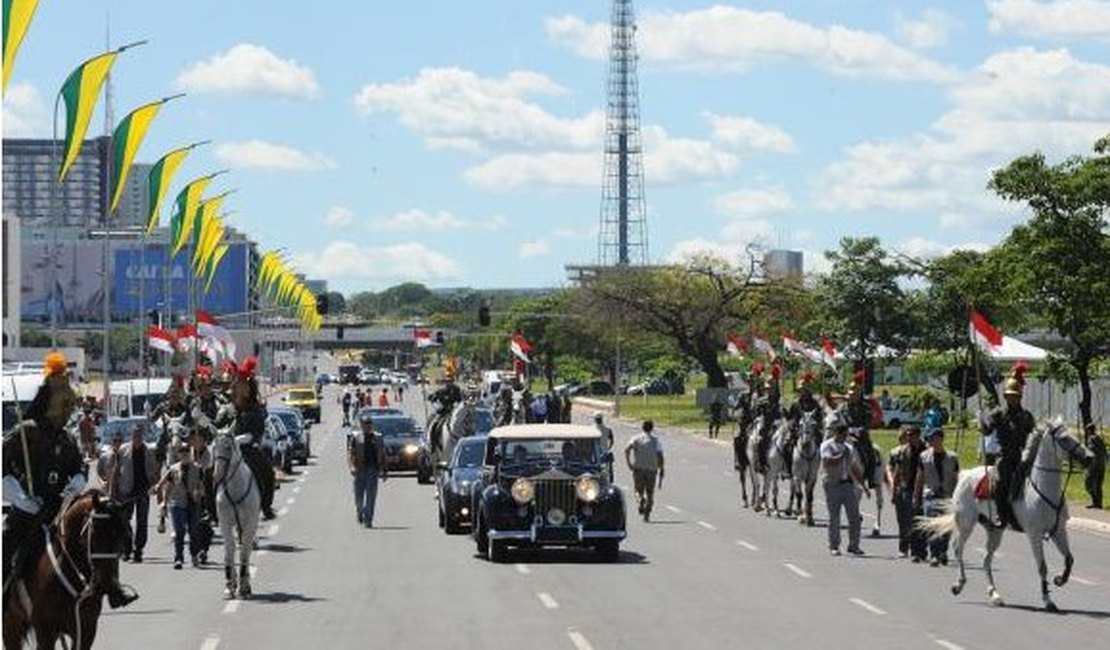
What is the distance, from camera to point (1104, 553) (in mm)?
33750

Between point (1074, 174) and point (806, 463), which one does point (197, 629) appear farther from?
point (1074, 174)

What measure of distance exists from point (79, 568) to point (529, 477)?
14.6 metres

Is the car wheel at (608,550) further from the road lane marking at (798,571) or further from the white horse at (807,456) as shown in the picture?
the white horse at (807,456)

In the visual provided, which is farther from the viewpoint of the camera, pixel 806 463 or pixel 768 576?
pixel 806 463

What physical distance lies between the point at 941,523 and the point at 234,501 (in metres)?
8.06

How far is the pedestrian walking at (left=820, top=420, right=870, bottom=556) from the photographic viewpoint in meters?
32.4

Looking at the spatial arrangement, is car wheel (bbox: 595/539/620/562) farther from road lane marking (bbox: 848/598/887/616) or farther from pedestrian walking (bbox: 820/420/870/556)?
road lane marking (bbox: 848/598/887/616)

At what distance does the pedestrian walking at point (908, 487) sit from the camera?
3123cm

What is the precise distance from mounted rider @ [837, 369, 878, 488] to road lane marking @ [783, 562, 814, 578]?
4271mm

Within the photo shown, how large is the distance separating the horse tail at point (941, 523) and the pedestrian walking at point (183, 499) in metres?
8.91

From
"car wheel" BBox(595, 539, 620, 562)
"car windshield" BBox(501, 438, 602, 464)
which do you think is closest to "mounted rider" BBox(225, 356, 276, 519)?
"car windshield" BBox(501, 438, 602, 464)

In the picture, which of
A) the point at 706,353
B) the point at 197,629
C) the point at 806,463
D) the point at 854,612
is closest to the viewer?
the point at 197,629

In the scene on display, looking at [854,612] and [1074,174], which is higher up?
[1074,174]

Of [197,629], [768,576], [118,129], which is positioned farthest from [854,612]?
[118,129]
